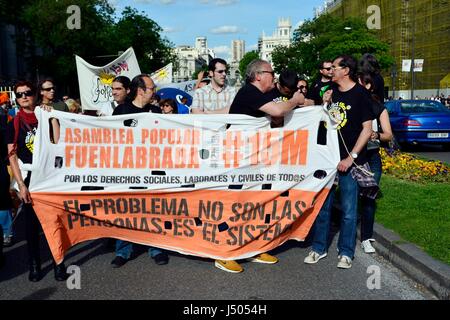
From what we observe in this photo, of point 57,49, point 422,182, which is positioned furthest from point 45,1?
point 422,182

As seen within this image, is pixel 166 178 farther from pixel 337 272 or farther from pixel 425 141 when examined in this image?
pixel 425 141

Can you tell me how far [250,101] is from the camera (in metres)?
5.29

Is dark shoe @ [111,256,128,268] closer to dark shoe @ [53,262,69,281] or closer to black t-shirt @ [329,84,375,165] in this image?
dark shoe @ [53,262,69,281]

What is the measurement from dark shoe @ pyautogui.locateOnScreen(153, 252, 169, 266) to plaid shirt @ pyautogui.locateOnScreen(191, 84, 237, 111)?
224 cm

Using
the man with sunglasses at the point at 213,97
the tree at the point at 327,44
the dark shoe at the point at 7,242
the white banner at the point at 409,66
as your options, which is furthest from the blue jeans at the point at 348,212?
the white banner at the point at 409,66

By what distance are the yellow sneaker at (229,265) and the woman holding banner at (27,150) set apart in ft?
4.89

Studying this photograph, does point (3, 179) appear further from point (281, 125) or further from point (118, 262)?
point (281, 125)

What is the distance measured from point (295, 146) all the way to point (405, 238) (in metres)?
1.63

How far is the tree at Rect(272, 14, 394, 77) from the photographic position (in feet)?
154

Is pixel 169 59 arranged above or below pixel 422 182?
above

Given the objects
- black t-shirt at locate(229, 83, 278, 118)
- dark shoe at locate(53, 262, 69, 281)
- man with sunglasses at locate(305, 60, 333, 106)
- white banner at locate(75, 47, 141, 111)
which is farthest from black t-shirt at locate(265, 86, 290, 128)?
white banner at locate(75, 47, 141, 111)

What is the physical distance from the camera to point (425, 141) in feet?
52.7

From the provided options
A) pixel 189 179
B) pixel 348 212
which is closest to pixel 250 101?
pixel 189 179

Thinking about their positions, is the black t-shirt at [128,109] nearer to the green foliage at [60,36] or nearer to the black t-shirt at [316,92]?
the black t-shirt at [316,92]
